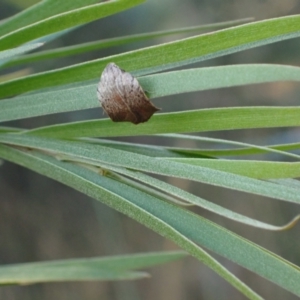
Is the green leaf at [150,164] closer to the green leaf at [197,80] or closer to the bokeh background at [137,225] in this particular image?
the green leaf at [197,80]

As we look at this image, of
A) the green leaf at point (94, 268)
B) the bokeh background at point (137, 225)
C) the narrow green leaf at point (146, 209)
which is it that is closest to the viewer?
the narrow green leaf at point (146, 209)

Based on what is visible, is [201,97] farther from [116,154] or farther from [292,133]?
[116,154]

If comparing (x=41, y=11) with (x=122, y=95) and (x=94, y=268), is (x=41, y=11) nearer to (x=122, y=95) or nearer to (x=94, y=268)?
(x=122, y=95)

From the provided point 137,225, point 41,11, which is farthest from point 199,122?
point 137,225

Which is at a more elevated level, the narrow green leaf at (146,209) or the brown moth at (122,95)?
the brown moth at (122,95)

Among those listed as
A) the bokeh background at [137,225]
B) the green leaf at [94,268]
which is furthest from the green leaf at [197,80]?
the bokeh background at [137,225]

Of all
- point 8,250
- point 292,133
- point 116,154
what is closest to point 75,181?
point 116,154
